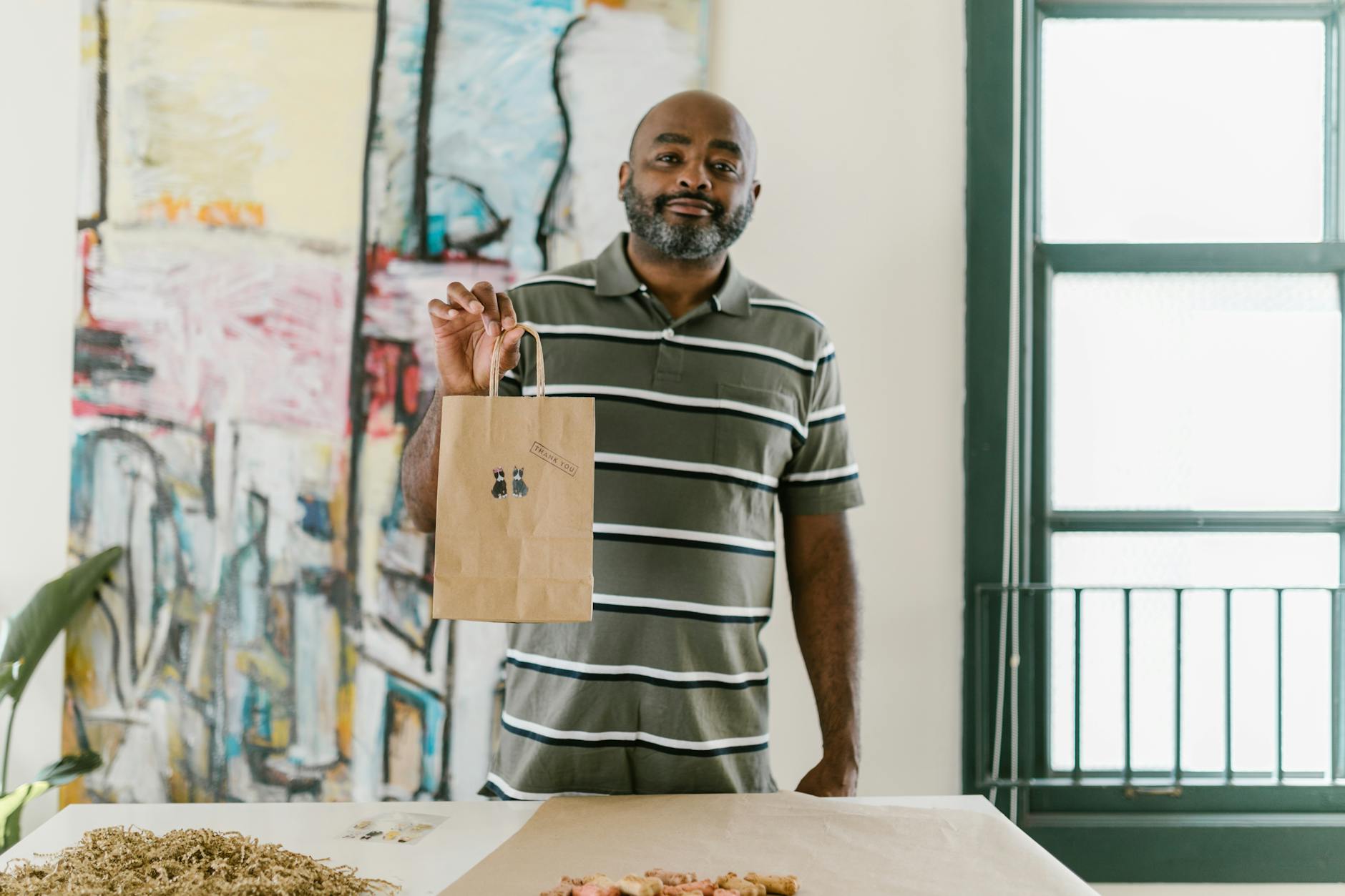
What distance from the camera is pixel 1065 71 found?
1.93 meters

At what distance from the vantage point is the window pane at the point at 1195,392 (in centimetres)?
191

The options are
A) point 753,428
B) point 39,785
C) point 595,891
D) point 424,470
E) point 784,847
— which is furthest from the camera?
point 39,785

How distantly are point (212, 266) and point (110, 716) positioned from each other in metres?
0.83

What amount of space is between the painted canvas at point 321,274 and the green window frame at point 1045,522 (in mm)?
591

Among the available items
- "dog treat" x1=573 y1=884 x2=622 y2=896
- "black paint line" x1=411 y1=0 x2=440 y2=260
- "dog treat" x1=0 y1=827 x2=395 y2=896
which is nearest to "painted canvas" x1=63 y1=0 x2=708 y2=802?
"black paint line" x1=411 y1=0 x2=440 y2=260

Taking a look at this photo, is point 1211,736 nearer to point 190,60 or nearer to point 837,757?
point 837,757

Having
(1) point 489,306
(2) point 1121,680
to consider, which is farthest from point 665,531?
(2) point 1121,680

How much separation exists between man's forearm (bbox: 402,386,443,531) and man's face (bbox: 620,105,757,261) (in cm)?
40

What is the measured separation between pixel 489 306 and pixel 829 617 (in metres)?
0.68

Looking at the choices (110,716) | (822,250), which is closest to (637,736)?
(822,250)

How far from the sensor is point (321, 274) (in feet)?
5.90

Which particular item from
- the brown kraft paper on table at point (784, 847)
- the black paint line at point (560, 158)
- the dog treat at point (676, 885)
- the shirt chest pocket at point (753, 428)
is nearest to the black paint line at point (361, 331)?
the black paint line at point (560, 158)

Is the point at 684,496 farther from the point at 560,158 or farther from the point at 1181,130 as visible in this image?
the point at 1181,130

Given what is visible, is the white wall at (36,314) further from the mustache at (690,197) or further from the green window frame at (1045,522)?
the green window frame at (1045,522)
